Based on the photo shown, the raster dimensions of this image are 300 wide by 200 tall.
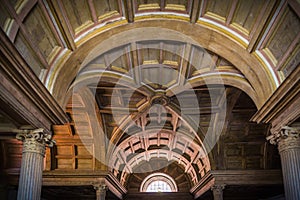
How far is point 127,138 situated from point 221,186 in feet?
14.9

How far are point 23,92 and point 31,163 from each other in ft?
5.28

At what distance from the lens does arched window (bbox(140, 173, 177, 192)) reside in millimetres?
22734

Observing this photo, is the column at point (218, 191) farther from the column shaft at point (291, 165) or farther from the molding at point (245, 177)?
the column shaft at point (291, 165)

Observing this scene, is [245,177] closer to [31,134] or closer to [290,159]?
[290,159]

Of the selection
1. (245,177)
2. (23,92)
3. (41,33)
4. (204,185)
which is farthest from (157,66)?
(204,185)

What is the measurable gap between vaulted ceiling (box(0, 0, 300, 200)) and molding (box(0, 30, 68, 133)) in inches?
18.8

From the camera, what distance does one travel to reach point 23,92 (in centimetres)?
652

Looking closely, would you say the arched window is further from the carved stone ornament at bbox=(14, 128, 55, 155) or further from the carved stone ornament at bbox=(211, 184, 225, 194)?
the carved stone ornament at bbox=(14, 128, 55, 155)

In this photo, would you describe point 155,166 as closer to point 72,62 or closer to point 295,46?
point 72,62

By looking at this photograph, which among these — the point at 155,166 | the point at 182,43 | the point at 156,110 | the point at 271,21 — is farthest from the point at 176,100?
the point at 155,166

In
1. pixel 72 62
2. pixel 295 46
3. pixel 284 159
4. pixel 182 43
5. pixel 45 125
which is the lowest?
pixel 284 159

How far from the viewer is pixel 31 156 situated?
7.27 metres

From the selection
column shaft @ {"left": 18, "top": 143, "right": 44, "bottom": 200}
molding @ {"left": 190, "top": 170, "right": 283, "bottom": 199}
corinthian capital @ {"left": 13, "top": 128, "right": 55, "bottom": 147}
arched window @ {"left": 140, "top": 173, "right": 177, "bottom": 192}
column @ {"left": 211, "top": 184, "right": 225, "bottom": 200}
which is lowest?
column shaft @ {"left": 18, "top": 143, "right": 44, "bottom": 200}

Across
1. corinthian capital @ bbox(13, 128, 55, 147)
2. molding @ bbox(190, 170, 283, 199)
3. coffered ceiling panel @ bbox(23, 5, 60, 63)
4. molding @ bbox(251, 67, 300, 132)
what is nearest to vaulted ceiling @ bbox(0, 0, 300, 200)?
coffered ceiling panel @ bbox(23, 5, 60, 63)
